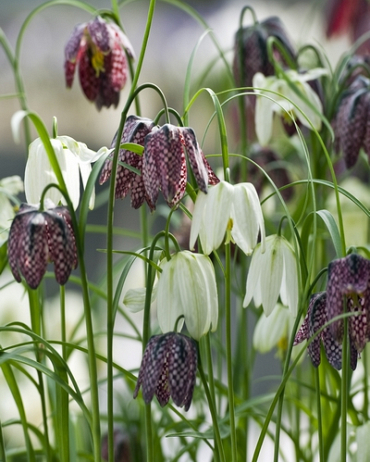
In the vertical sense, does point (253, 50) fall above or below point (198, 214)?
above

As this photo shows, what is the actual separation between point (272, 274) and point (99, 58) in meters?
0.39

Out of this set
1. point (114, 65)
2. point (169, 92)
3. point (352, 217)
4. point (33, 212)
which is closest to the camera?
point (33, 212)

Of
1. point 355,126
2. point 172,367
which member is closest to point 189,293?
point 172,367

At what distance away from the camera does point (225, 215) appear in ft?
2.06

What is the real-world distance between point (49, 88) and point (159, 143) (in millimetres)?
2398

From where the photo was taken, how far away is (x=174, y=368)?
61 cm

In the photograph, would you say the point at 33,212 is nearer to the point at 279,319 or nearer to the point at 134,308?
the point at 134,308

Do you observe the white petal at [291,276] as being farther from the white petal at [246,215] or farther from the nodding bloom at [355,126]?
the nodding bloom at [355,126]

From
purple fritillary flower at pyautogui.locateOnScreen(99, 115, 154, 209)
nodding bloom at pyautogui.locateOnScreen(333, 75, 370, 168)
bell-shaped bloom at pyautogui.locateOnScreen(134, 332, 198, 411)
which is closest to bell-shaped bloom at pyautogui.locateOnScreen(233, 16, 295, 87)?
nodding bloom at pyautogui.locateOnScreen(333, 75, 370, 168)

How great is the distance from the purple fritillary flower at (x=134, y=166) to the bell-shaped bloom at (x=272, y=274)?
13 cm

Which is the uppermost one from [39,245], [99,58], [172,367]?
[99,58]

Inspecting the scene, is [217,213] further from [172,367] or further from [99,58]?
[99,58]

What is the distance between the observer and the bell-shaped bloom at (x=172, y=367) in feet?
2.01

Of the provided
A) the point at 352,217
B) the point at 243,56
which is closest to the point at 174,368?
the point at 243,56
